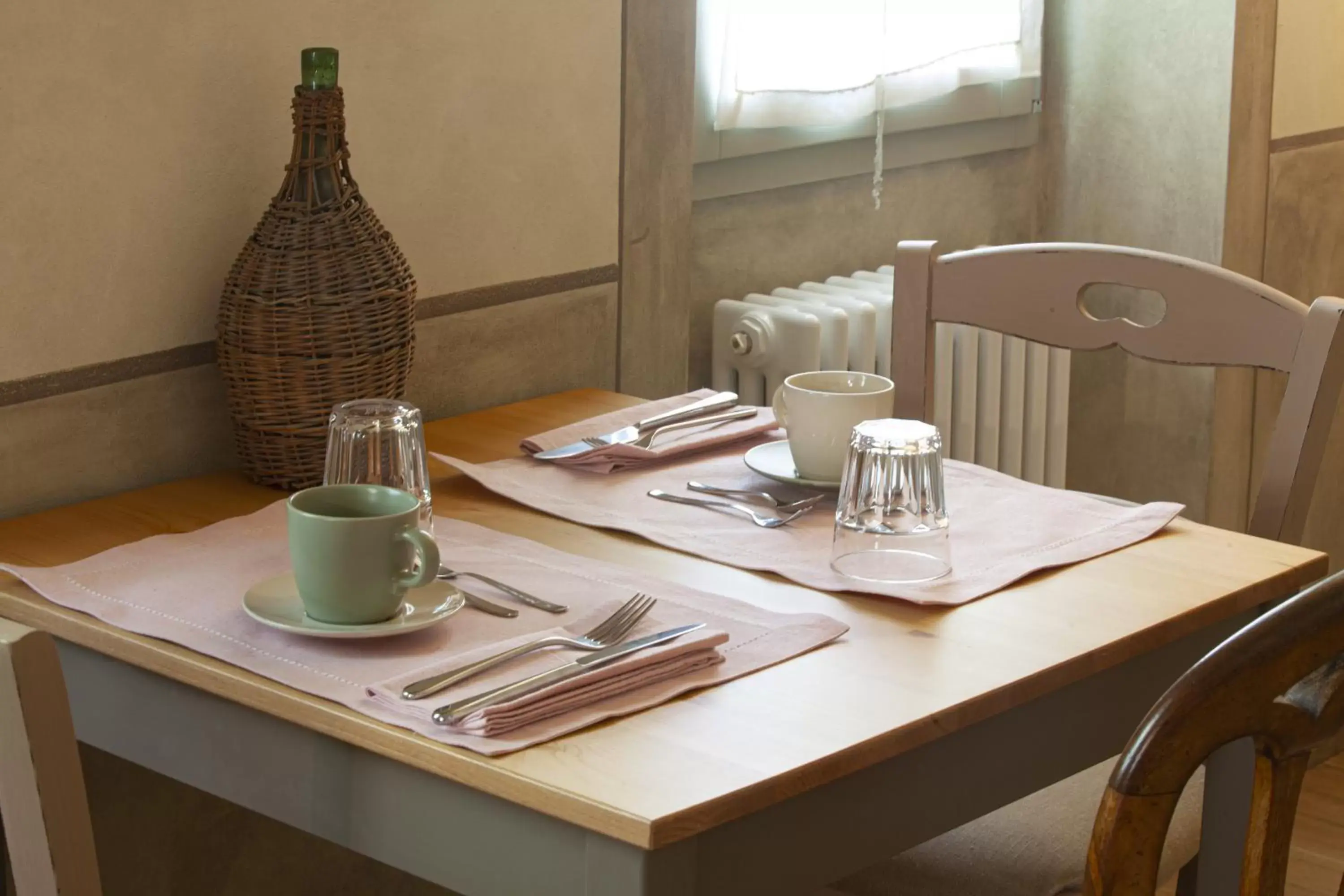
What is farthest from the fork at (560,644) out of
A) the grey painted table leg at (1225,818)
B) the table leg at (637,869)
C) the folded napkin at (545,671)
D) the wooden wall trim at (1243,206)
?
the wooden wall trim at (1243,206)

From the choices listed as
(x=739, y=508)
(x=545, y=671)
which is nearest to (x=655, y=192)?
(x=739, y=508)

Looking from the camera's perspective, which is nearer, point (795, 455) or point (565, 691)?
point (565, 691)

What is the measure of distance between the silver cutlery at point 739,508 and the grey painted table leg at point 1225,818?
1.22 ft

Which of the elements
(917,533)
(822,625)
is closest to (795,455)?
(917,533)

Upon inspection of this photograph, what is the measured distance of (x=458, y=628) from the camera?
108 centimetres

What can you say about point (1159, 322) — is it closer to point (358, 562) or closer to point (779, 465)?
point (779, 465)

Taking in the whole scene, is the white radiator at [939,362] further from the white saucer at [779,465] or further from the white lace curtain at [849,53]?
the white saucer at [779,465]

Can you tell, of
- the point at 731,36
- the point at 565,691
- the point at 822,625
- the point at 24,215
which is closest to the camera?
the point at 565,691

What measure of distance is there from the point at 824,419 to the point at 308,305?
1.42ft

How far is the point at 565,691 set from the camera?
3.17 feet

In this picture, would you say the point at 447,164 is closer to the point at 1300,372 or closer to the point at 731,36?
the point at 731,36

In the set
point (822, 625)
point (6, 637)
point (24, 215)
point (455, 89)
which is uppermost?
point (455, 89)

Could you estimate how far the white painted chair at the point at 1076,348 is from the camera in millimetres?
1369

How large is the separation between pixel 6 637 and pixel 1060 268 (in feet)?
3.89
